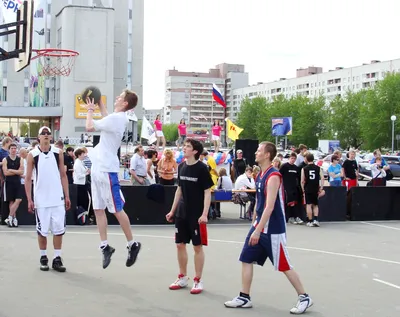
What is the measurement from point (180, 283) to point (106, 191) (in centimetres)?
153

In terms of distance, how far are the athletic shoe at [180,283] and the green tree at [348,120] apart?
82973mm

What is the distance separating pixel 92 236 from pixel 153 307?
5758 millimetres

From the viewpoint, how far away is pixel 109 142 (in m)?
7.66

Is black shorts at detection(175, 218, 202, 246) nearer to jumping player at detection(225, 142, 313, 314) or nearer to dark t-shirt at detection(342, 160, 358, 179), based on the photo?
jumping player at detection(225, 142, 313, 314)

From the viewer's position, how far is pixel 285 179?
15.5 meters

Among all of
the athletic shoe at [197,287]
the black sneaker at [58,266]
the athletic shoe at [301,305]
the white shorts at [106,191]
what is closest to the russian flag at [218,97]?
the black sneaker at [58,266]

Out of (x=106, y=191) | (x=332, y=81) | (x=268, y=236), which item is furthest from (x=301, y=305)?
(x=332, y=81)

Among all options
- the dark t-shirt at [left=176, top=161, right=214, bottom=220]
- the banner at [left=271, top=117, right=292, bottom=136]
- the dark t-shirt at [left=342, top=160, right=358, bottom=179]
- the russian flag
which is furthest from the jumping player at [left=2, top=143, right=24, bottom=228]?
the banner at [left=271, top=117, right=292, bottom=136]

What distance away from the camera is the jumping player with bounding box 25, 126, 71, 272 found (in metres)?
8.48

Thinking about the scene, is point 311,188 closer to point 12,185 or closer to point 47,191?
point 12,185

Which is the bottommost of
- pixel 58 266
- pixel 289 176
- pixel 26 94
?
pixel 58 266

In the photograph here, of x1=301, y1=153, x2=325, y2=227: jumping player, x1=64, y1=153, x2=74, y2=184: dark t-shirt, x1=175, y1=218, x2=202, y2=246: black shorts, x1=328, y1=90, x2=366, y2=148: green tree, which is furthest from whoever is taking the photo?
x1=328, y1=90, x2=366, y2=148: green tree

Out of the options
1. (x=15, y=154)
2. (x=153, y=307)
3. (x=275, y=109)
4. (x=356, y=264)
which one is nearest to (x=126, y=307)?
(x=153, y=307)

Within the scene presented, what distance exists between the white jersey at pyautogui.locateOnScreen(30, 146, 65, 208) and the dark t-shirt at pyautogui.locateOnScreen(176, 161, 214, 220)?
202cm
